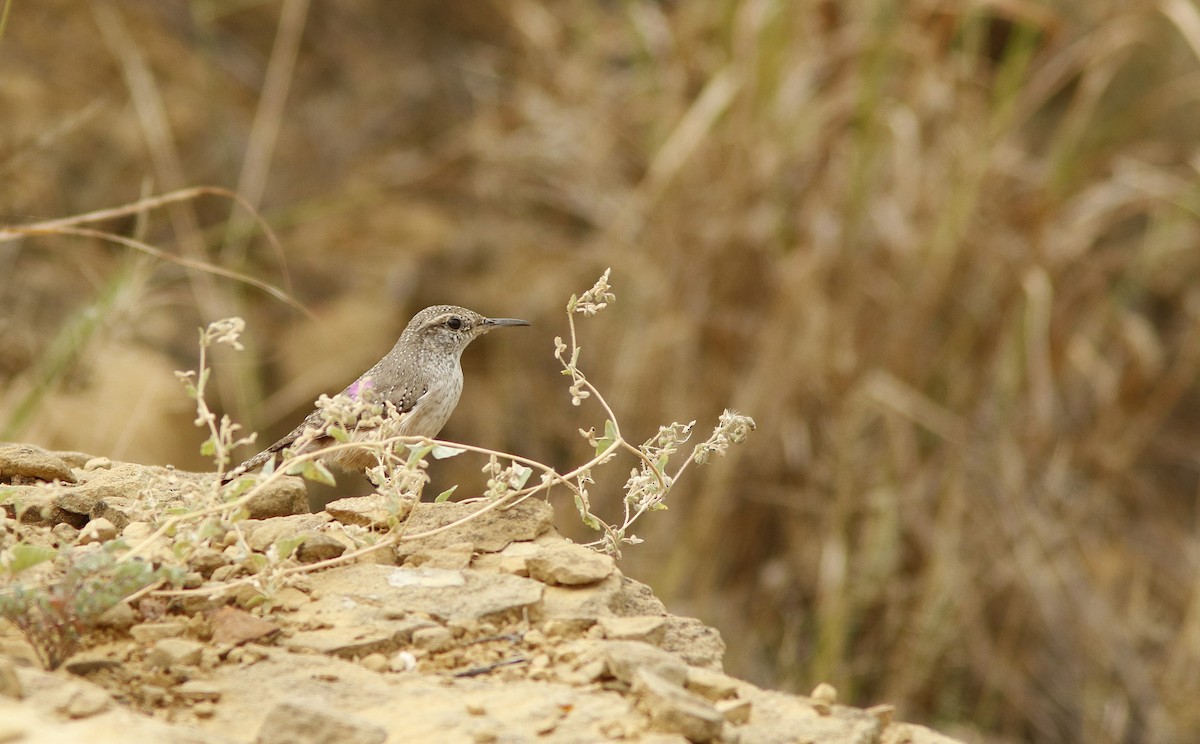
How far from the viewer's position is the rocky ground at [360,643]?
254 centimetres

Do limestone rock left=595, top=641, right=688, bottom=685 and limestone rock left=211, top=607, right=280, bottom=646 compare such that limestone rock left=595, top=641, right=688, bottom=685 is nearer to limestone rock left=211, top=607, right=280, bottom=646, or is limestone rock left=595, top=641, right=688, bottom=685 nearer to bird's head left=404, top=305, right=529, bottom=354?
limestone rock left=211, top=607, right=280, bottom=646

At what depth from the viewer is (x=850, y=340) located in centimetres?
755

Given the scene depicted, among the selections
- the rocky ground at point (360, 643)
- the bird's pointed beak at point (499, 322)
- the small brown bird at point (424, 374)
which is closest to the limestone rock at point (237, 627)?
the rocky ground at point (360, 643)

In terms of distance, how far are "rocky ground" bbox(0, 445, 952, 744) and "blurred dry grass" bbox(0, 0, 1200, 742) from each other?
301 centimetres

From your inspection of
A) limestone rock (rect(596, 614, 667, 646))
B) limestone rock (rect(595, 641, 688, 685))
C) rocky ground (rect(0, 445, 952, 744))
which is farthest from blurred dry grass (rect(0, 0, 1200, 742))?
limestone rock (rect(595, 641, 688, 685))

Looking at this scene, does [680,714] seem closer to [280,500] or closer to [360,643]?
[360,643]

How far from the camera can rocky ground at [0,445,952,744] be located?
2.54m

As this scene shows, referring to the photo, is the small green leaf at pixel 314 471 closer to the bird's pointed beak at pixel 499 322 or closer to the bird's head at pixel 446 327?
the bird's pointed beak at pixel 499 322

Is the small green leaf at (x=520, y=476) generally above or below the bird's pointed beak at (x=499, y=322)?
below

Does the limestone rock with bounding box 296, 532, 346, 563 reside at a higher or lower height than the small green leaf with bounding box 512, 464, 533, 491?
lower

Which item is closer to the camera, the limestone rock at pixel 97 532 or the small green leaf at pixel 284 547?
the small green leaf at pixel 284 547

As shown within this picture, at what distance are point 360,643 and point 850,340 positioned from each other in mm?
5078

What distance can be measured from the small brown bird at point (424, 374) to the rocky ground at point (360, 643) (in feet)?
2.59

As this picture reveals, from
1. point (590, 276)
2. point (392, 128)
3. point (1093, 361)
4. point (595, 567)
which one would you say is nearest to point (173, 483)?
point (595, 567)
